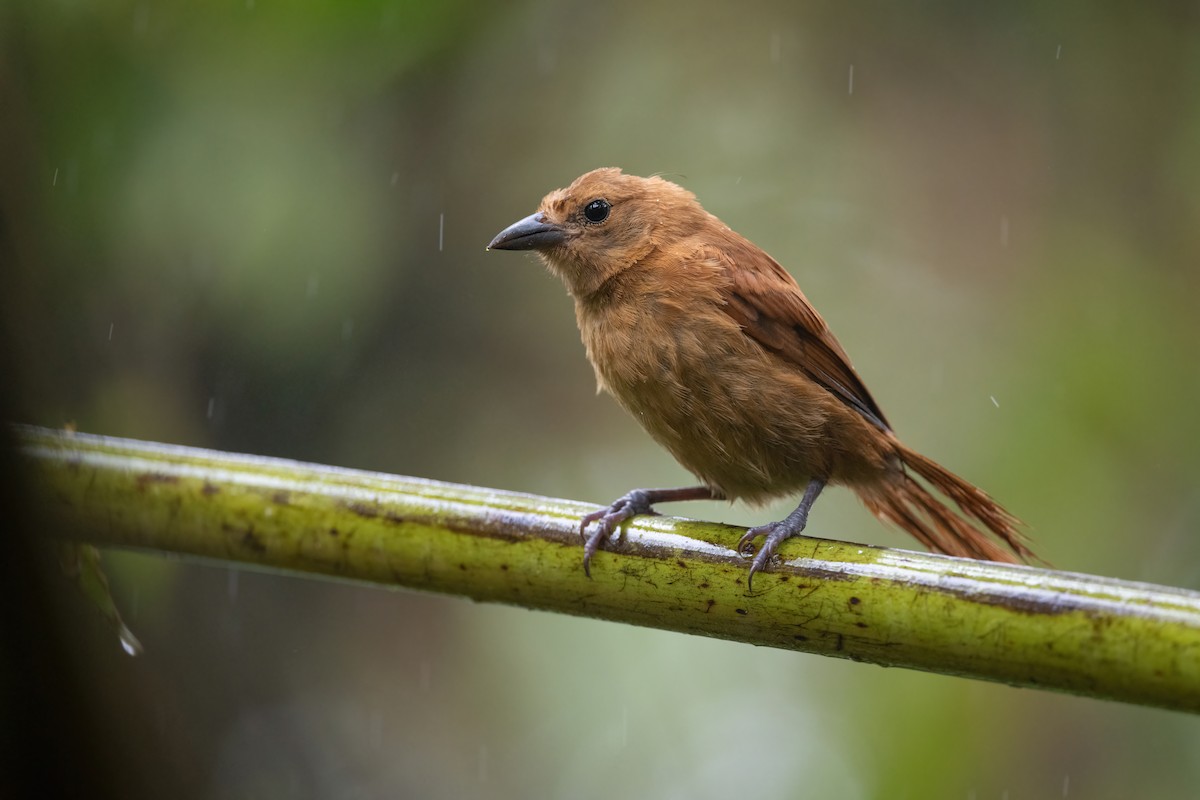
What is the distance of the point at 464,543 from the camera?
1915mm

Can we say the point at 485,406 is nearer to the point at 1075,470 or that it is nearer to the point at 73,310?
the point at 73,310

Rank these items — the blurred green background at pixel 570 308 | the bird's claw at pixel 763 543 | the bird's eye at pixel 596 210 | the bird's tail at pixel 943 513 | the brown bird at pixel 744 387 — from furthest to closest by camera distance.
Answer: the blurred green background at pixel 570 308 → the bird's eye at pixel 596 210 → the brown bird at pixel 744 387 → the bird's tail at pixel 943 513 → the bird's claw at pixel 763 543

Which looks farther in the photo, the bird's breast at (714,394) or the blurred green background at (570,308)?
the blurred green background at (570,308)

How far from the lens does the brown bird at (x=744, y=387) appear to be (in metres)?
2.52

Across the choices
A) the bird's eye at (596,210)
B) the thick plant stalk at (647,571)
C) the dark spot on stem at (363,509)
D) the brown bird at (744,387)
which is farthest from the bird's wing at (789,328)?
the dark spot on stem at (363,509)

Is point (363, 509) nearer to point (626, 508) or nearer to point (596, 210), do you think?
point (626, 508)

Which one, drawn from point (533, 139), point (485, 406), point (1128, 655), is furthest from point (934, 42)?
point (1128, 655)

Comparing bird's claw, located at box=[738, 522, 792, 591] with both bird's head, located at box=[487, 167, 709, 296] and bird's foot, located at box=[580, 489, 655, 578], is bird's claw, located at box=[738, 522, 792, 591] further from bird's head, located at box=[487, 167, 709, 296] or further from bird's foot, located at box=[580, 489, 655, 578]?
bird's head, located at box=[487, 167, 709, 296]

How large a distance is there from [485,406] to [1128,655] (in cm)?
261

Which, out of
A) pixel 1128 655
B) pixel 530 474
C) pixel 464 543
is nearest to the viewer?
pixel 1128 655

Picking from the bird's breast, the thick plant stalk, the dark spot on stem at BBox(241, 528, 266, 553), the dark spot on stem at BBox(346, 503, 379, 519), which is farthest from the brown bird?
the dark spot on stem at BBox(241, 528, 266, 553)

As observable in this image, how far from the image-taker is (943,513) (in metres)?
2.53

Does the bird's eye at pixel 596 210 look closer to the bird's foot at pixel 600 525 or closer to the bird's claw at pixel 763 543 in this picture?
the bird's foot at pixel 600 525

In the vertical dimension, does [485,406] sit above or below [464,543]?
below
